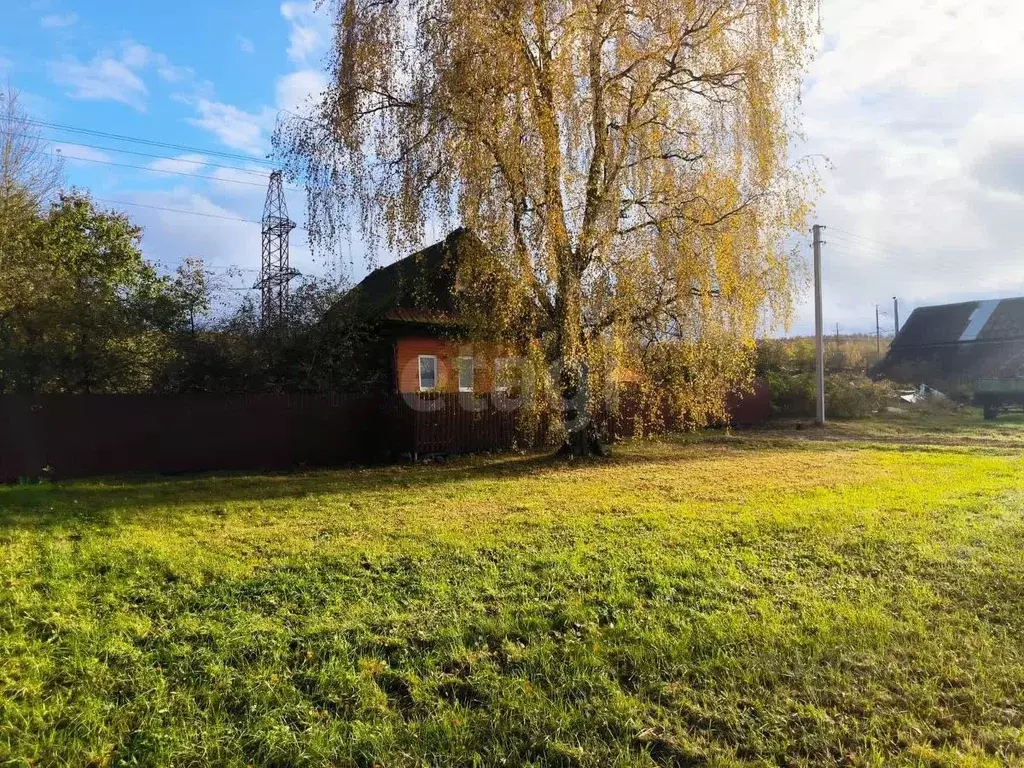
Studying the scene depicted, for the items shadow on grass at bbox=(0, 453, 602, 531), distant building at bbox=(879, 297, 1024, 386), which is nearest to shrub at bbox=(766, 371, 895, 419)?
distant building at bbox=(879, 297, 1024, 386)

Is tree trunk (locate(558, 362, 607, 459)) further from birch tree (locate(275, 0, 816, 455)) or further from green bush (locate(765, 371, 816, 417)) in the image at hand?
green bush (locate(765, 371, 816, 417))

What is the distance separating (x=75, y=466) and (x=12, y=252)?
5680 millimetres

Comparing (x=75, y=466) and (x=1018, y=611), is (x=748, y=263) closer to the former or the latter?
(x=1018, y=611)

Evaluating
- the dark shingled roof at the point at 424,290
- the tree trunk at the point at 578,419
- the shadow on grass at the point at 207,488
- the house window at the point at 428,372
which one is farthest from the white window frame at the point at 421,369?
the tree trunk at the point at 578,419

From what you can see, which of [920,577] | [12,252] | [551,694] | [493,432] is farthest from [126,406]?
[920,577]

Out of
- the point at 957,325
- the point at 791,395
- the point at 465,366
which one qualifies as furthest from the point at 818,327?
the point at 957,325

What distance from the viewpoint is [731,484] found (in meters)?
10.2

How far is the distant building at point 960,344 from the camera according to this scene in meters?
38.2

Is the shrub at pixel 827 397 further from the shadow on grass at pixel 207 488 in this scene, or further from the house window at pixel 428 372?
the shadow on grass at pixel 207 488

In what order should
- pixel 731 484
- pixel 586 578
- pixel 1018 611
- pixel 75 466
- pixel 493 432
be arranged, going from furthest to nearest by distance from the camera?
pixel 493 432
pixel 75 466
pixel 731 484
pixel 586 578
pixel 1018 611

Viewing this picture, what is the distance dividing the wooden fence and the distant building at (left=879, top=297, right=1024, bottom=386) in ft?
107

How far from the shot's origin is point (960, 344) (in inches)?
1614

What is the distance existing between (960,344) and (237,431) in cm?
4424

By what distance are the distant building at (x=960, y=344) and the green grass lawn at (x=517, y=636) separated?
3618 cm
